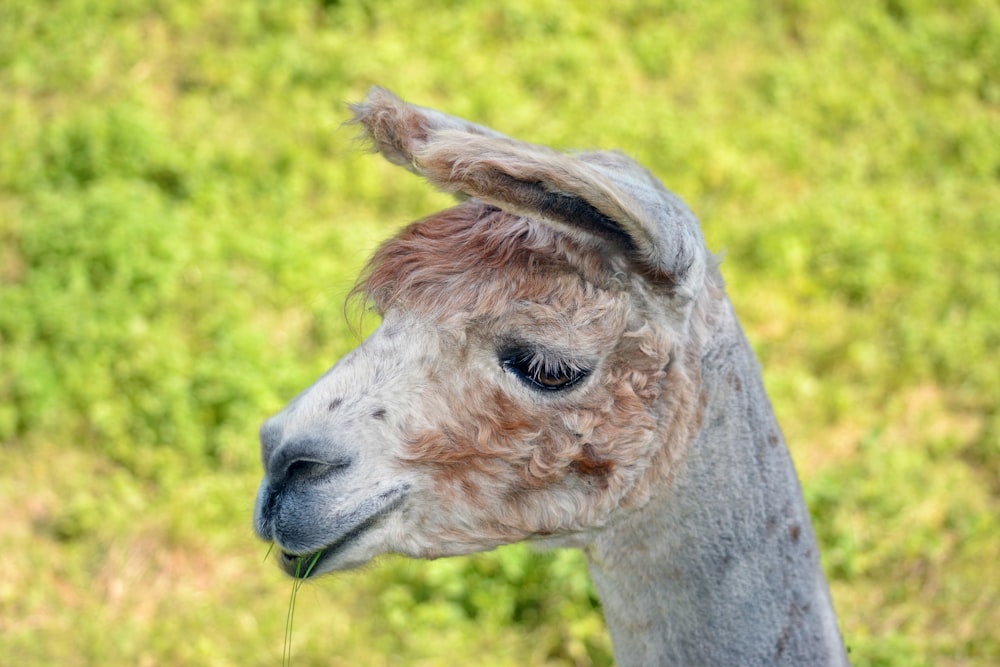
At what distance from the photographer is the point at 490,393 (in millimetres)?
1869

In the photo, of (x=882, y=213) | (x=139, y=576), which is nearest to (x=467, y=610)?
(x=139, y=576)

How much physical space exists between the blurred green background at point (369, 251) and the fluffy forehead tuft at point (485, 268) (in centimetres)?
59

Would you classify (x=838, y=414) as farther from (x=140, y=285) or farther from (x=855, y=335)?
(x=140, y=285)

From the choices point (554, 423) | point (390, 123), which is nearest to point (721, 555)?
point (554, 423)

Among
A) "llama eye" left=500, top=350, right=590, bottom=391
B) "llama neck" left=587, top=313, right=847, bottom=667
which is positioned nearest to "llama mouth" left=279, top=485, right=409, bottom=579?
"llama eye" left=500, top=350, right=590, bottom=391

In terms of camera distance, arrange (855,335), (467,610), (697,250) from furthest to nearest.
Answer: (855,335)
(467,610)
(697,250)

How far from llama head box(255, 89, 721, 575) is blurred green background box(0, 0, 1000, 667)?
0.28 m

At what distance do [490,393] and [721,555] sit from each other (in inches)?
24.1

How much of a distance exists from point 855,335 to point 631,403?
3.92 m

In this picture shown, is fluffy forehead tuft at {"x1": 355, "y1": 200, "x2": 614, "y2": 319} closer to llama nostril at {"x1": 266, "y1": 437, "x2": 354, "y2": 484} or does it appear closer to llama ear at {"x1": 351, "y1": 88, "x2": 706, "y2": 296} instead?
llama ear at {"x1": 351, "y1": 88, "x2": 706, "y2": 296}

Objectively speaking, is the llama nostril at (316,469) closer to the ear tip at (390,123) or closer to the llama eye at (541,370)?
the llama eye at (541,370)

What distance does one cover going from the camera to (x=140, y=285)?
16.0ft

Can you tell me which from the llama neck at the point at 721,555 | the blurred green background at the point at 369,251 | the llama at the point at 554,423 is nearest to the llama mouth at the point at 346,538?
the llama at the point at 554,423

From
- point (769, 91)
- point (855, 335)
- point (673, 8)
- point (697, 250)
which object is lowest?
point (697, 250)
